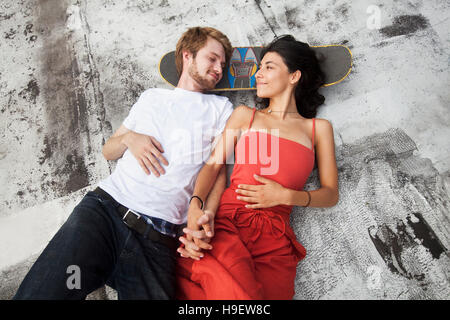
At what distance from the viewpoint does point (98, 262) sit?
1.37m

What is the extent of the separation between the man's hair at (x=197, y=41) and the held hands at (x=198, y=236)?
1.23 metres

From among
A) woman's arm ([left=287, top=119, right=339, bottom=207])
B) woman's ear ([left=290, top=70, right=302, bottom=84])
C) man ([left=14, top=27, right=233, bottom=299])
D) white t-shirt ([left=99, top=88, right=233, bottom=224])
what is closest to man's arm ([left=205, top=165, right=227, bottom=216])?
man ([left=14, top=27, right=233, bottom=299])

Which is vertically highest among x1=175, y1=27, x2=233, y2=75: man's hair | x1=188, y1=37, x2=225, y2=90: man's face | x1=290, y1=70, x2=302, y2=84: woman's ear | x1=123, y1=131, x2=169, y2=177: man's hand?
x1=175, y1=27, x2=233, y2=75: man's hair

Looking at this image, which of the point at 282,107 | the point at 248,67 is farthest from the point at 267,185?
the point at 248,67

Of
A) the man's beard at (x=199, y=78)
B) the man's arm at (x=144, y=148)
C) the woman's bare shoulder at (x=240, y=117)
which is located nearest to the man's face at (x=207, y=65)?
the man's beard at (x=199, y=78)

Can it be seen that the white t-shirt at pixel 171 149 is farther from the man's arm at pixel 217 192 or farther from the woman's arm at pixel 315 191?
the woman's arm at pixel 315 191

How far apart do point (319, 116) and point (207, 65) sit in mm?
957

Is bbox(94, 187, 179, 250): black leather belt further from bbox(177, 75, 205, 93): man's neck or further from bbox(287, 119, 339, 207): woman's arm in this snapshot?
bbox(177, 75, 205, 93): man's neck

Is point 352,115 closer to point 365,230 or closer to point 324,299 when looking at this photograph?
point 365,230

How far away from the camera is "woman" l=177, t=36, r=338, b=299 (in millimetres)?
1323

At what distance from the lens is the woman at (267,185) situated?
1.32 m

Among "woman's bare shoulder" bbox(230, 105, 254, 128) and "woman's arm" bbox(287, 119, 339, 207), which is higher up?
"woman's bare shoulder" bbox(230, 105, 254, 128)

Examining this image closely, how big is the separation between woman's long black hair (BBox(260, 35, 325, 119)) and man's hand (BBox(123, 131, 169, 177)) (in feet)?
3.04
